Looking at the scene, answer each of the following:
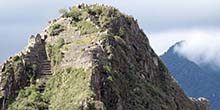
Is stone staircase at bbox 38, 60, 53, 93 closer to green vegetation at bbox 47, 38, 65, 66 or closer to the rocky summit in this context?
the rocky summit

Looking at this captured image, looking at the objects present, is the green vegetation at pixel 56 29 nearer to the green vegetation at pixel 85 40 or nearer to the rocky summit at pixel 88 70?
the rocky summit at pixel 88 70

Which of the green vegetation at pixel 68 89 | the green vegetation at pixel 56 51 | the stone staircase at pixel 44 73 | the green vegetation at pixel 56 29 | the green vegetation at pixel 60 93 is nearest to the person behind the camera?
the green vegetation at pixel 68 89

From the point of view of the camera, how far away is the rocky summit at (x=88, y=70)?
77250 millimetres

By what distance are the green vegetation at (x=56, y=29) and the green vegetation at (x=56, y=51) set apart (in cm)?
238

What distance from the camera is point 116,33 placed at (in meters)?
92.7

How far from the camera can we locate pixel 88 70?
254 feet

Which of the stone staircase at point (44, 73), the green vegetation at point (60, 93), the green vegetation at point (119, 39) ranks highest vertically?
the green vegetation at point (119, 39)

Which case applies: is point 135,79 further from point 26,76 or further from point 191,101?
point 191,101

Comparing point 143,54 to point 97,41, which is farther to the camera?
point 143,54

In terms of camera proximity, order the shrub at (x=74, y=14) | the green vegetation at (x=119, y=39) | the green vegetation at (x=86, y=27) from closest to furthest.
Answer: the green vegetation at (x=86, y=27) → the green vegetation at (x=119, y=39) → the shrub at (x=74, y=14)

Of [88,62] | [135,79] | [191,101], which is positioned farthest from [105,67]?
[191,101]

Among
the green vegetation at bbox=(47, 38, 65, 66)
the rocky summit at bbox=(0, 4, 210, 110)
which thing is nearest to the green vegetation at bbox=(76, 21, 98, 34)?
the rocky summit at bbox=(0, 4, 210, 110)

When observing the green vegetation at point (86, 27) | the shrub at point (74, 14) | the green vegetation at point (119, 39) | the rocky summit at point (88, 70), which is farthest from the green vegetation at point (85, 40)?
the shrub at point (74, 14)

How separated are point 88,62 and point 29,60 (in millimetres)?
7307
